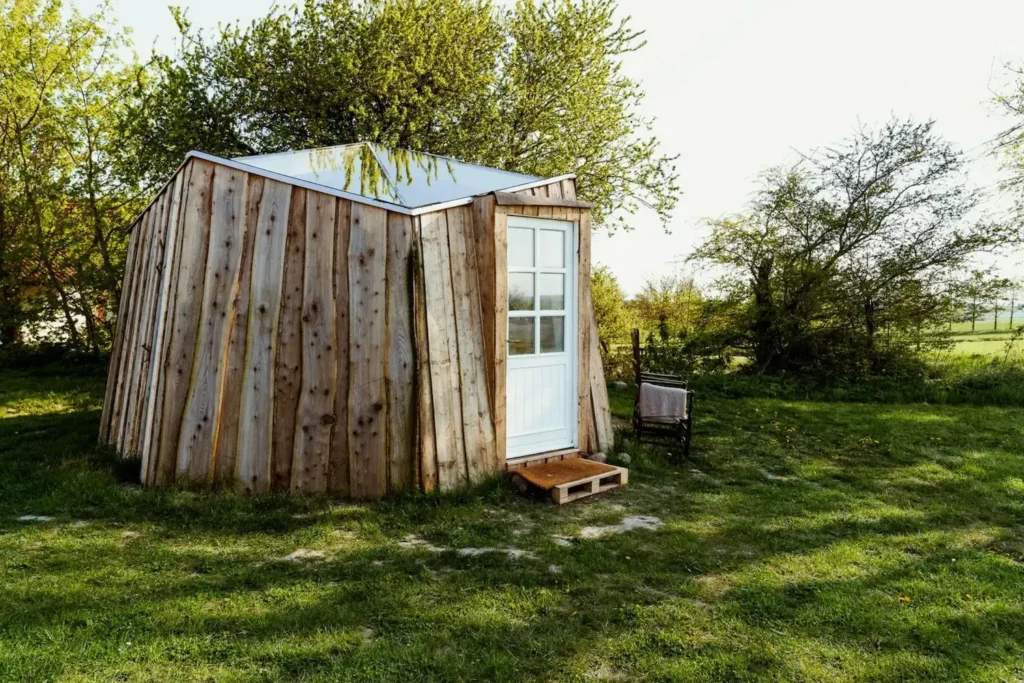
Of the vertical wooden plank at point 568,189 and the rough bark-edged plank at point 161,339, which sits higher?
the vertical wooden plank at point 568,189

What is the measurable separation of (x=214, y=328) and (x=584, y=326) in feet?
10.3

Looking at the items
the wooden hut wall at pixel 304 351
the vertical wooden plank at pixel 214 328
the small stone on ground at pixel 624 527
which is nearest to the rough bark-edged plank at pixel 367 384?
the wooden hut wall at pixel 304 351

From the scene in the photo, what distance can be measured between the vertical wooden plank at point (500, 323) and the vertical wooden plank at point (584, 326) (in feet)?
2.72

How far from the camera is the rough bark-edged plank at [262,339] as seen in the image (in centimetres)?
460

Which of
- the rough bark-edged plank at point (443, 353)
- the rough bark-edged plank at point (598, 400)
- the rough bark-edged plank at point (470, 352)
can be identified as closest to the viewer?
the rough bark-edged plank at point (443, 353)

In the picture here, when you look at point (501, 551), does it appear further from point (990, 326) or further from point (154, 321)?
point (990, 326)

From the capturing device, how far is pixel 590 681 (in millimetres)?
2461

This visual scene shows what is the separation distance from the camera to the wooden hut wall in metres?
4.60

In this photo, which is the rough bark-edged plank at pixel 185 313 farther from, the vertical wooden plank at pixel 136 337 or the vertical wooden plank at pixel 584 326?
the vertical wooden plank at pixel 584 326

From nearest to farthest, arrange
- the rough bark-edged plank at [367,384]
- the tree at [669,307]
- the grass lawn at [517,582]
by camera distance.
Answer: the grass lawn at [517,582], the rough bark-edged plank at [367,384], the tree at [669,307]

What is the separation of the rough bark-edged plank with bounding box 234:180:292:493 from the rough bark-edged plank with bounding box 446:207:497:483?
134 cm

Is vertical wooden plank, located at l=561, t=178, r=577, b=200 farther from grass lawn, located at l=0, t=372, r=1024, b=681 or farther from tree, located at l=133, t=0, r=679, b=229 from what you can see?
tree, located at l=133, t=0, r=679, b=229

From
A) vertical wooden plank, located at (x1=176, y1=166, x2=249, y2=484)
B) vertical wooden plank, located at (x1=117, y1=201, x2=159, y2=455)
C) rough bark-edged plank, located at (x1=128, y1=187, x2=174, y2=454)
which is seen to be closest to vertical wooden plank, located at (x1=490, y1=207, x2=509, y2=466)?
vertical wooden plank, located at (x1=176, y1=166, x2=249, y2=484)

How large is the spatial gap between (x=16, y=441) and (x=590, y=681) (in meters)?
6.28
